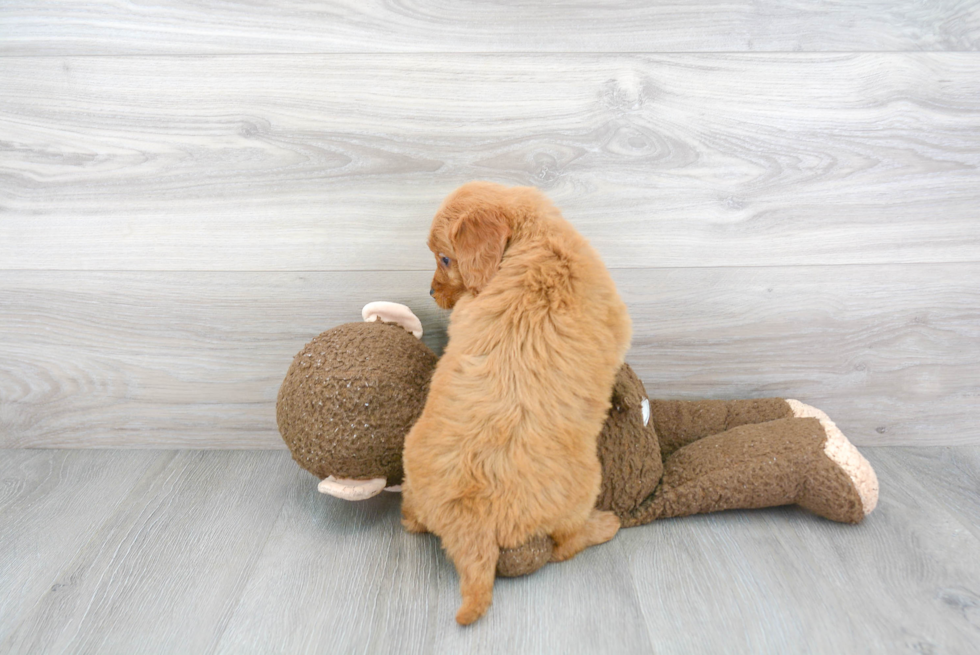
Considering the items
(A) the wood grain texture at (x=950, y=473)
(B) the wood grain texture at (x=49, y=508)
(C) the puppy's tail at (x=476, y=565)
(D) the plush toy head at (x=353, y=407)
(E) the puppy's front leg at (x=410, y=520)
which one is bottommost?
(B) the wood grain texture at (x=49, y=508)

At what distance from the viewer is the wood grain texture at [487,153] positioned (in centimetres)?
104

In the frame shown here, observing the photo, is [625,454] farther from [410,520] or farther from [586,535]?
[410,520]

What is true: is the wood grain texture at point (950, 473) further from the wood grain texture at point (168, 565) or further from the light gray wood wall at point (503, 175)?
the wood grain texture at point (168, 565)

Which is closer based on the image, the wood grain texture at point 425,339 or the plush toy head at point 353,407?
the plush toy head at point 353,407

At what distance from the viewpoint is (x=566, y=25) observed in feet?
3.36

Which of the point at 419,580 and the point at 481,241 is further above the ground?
the point at 481,241

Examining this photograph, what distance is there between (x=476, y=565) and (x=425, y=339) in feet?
1.48

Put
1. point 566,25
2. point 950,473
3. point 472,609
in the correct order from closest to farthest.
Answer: point 472,609 < point 566,25 < point 950,473

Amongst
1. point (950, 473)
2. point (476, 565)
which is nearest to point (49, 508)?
point (476, 565)

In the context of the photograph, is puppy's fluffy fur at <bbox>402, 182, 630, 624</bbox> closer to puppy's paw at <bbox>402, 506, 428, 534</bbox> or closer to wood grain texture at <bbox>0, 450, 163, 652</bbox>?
puppy's paw at <bbox>402, 506, 428, 534</bbox>

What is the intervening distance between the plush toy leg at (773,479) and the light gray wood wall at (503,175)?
22 centimetres

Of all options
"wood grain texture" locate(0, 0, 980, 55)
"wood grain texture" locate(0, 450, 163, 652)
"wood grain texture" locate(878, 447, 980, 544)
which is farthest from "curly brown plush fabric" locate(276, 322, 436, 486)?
"wood grain texture" locate(878, 447, 980, 544)

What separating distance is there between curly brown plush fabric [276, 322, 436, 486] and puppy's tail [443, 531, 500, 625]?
0.20m

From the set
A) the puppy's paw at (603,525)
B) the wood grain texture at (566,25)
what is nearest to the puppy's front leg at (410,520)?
the puppy's paw at (603,525)
